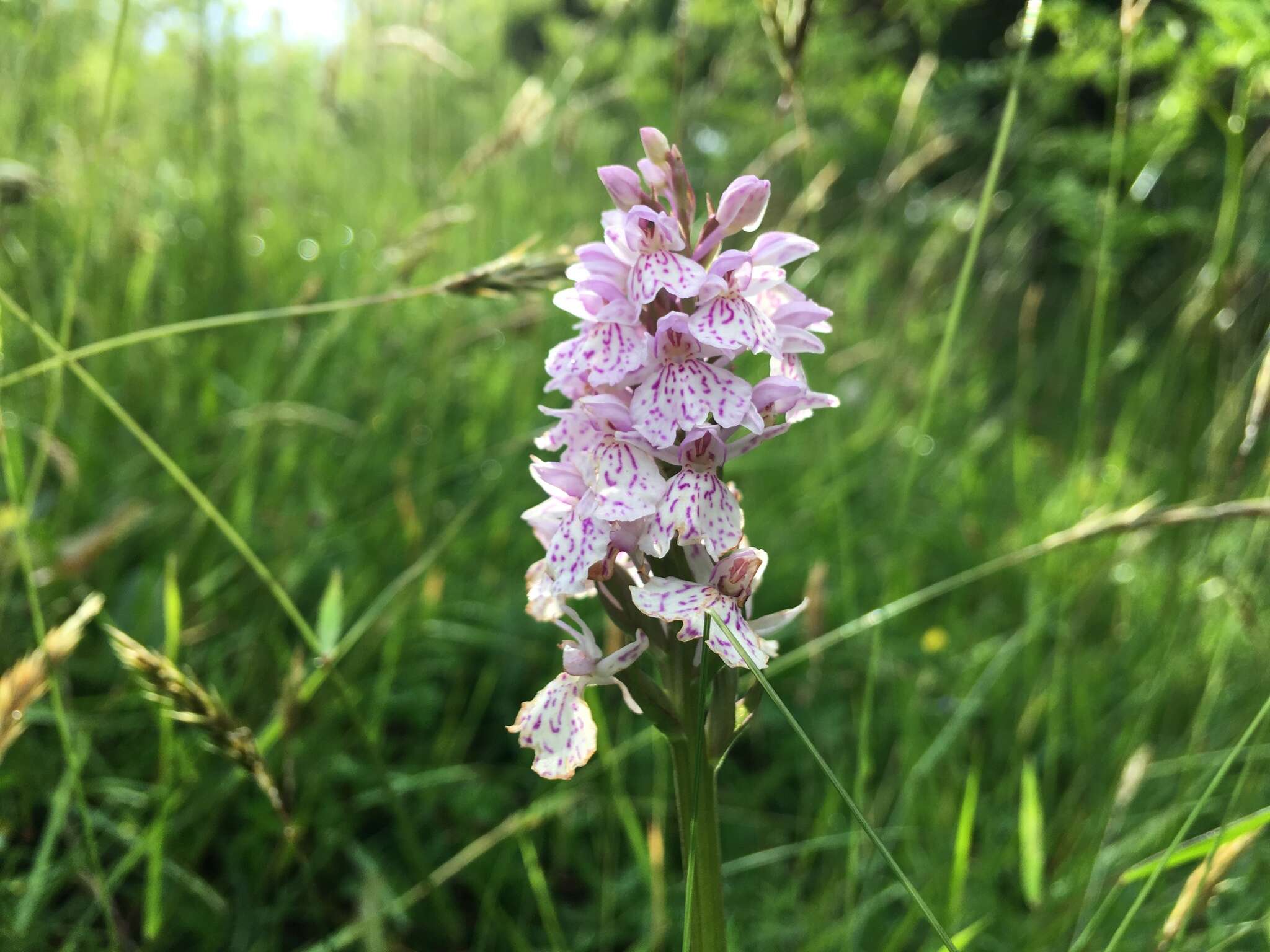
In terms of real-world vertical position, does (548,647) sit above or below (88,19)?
below

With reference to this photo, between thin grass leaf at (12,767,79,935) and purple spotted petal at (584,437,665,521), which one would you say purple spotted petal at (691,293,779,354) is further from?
thin grass leaf at (12,767,79,935)

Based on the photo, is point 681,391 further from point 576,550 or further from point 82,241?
point 82,241

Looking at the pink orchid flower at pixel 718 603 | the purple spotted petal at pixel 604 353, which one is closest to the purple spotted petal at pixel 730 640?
the pink orchid flower at pixel 718 603

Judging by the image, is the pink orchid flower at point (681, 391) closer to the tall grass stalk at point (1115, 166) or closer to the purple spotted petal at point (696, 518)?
the purple spotted petal at point (696, 518)

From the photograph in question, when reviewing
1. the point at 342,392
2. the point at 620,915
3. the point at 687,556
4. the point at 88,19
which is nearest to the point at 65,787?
the point at 620,915

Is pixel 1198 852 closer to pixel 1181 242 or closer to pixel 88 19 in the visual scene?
pixel 88 19

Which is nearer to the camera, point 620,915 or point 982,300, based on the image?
point 620,915
